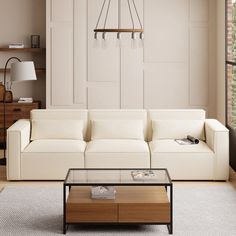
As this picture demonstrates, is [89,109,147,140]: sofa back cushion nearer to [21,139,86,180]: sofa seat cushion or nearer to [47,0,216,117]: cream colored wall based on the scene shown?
[21,139,86,180]: sofa seat cushion

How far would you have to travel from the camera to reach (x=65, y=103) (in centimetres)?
886

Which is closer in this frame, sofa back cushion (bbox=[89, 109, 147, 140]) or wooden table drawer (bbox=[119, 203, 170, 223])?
wooden table drawer (bbox=[119, 203, 170, 223])

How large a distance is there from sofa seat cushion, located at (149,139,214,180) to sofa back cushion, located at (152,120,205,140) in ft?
1.53

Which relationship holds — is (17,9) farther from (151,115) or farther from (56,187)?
(56,187)

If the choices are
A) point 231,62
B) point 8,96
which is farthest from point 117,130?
point 8,96

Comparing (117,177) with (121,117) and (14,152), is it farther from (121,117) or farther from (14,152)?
(121,117)

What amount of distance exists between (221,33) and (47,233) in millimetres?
4580

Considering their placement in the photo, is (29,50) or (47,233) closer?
(47,233)

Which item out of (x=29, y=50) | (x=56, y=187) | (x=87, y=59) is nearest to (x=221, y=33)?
(x=87, y=59)

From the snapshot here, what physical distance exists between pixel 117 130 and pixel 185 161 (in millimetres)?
916

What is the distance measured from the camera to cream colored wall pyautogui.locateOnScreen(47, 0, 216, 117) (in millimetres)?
8719

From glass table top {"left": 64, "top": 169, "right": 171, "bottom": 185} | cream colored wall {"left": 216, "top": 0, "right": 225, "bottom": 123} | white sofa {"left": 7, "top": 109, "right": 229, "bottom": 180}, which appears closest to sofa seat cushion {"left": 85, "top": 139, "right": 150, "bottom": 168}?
white sofa {"left": 7, "top": 109, "right": 229, "bottom": 180}

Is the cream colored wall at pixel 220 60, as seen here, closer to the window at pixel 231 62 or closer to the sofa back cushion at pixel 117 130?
the window at pixel 231 62

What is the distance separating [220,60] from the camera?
8562 mm
